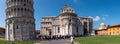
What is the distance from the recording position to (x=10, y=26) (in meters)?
78.4

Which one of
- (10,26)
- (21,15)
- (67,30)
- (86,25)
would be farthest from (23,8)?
(86,25)

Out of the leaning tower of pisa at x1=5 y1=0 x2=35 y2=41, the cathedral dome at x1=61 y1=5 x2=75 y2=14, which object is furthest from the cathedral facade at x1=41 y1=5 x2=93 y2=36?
the leaning tower of pisa at x1=5 y1=0 x2=35 y2=41

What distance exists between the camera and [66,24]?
104250mm

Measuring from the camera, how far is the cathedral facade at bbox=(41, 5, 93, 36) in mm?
103812

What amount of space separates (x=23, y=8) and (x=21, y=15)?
255 centimetres

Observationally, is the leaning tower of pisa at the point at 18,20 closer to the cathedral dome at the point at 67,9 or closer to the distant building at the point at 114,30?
the cathedral dome at the point at 67,9

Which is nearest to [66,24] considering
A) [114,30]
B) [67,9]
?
[67,9]

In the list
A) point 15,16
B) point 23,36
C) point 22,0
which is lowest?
point 23,36

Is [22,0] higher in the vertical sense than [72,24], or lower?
higher

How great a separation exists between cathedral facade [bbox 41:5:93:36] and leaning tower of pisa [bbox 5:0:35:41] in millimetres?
28037

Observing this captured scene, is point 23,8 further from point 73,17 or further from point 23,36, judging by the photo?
point 73,17

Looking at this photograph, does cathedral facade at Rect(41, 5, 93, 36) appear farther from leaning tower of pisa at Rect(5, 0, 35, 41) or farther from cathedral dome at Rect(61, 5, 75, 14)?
leaning tower of pisa at Rect(5, 0, 35, 41)

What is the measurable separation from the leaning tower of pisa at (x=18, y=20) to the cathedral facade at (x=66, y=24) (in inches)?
1104

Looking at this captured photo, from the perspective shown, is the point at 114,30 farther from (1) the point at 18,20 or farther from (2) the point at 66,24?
(1) the point at 18,20
